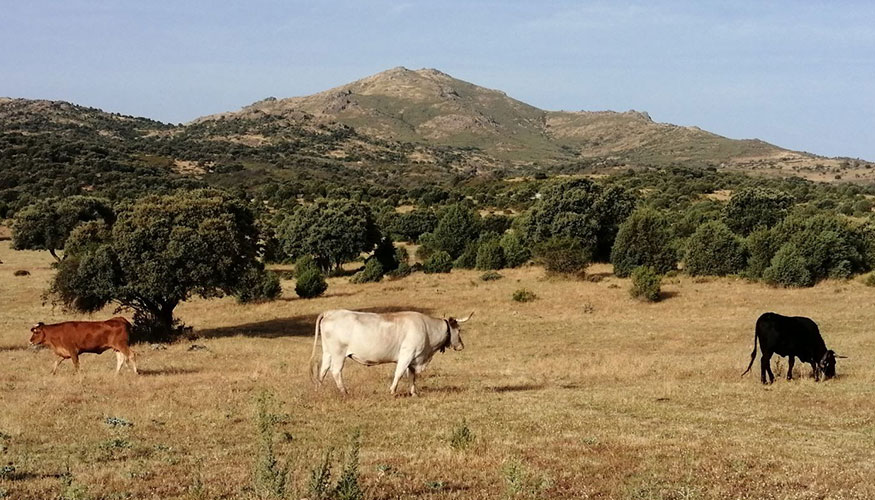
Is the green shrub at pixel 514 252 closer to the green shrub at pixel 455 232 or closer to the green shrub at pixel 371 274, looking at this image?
the green shrub at pixel 455 232

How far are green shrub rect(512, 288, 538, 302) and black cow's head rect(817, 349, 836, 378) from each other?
26.1 meters

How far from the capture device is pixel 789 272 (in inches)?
1796

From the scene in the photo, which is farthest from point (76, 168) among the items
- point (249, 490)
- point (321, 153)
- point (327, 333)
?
point (249, 490)

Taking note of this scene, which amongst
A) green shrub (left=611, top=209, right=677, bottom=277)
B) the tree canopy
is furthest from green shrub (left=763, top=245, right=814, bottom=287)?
the tree canopy

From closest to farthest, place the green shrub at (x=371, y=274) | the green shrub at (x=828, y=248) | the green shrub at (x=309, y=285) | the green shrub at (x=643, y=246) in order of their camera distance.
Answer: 1. the green shrub at (x=828, y=248)
2. the green shrub at (x=309, y=285)
3. the green shrub at (x=643, y=246)
4. the green shrub at (x=371, y=274)

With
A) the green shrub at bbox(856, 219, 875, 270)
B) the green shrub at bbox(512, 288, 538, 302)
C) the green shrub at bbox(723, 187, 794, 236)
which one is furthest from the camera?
the green shrub at bbox(723, 187, 794, 236)

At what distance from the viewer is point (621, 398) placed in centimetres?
1669

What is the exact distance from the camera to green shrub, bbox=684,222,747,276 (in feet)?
170

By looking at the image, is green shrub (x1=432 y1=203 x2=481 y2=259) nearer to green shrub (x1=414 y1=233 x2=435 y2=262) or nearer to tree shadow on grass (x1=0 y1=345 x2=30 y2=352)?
green shrub (x1=414 y1=233 x2=435 y2=262)

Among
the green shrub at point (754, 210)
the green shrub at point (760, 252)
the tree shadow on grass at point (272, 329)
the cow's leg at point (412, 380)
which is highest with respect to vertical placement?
the green shrub at point (754, 210)

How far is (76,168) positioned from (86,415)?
390 ft

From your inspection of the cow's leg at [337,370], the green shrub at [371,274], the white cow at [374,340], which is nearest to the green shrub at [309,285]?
the green shrub at [371,274]

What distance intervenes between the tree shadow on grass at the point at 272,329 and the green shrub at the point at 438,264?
61.9 feet

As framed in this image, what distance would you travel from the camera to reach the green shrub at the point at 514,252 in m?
62.1
